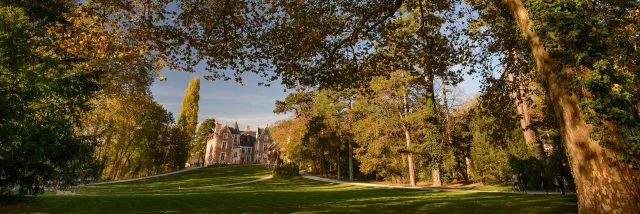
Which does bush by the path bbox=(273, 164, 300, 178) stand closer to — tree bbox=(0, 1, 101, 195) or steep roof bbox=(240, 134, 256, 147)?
tree bbox=(0, 1, 101, 195)

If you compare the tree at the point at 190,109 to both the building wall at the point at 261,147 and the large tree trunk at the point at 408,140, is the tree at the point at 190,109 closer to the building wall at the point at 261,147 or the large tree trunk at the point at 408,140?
the building wall at the point at 261,147

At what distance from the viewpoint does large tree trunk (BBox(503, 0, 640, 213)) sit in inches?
196

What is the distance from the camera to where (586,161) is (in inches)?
212

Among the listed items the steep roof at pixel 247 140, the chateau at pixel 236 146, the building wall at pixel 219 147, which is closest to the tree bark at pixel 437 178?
the chateau at pixel 236 146

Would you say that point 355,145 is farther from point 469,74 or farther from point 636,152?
point 636,152

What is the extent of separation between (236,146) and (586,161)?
95723 millimetres

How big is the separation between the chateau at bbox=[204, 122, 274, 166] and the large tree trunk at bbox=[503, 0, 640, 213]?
8390 centimetres

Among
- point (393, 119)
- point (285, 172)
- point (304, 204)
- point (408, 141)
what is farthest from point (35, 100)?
point (285, 172)

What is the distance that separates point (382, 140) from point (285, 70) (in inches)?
726

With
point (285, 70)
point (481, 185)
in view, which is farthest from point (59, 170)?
point (481, 185)

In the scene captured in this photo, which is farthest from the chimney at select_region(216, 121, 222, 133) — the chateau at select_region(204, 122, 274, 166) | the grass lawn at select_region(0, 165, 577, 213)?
the grass lawn at select_region(0, 165, 577, 213)

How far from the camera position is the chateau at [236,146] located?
90250 millimetres

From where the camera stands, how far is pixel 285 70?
40.7ft

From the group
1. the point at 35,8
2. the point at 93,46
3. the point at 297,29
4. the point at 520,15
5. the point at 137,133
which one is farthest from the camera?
the point at 137,133
